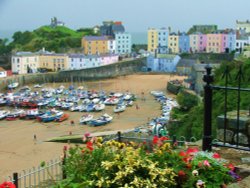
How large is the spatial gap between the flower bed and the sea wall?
55.7 metres

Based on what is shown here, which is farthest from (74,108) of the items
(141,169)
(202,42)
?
(202,42)

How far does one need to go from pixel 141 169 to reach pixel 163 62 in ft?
226

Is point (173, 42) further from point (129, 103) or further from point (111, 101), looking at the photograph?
point (129, 103)

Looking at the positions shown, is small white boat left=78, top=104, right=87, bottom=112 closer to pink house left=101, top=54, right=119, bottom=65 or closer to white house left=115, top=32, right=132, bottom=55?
pink house left=101, top=54, right=119, bottom=65

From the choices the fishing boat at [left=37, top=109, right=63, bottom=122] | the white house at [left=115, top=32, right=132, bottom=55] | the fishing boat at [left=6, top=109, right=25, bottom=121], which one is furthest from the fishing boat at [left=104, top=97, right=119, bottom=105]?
the white house at [left=115, top=32, right=132, bottom=55]

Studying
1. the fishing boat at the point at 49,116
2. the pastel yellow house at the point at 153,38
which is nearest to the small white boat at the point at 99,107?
the fishing boat at the point at 49,116

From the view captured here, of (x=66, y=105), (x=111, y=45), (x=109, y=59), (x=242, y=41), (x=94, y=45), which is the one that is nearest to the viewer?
(x=66, y=105)

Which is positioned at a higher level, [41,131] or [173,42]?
[173,42]

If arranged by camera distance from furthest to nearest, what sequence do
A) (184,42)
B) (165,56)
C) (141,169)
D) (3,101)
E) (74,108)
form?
(184,42) → (165,56) → (3,101) → (74,108) → (141,169)

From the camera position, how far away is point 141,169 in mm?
3271

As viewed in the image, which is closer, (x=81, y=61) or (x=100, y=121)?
(x=100, y=121)

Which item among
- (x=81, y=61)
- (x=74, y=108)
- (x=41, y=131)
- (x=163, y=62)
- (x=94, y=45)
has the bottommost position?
(x=41, y=131)

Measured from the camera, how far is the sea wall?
201 feet

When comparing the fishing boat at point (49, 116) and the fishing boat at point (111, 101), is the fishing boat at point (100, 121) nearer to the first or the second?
the fishing boat at point (49, 116)
